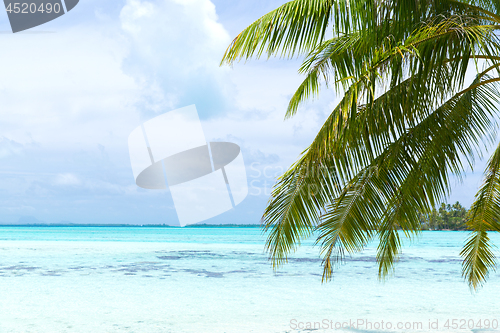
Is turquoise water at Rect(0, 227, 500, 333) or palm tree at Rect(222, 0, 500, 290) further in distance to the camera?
turquoise water at Rect(0, 227, 500, 333)

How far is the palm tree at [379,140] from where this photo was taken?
3984 millimetres

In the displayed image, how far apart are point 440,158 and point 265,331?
525 cm

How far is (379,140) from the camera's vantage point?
4586 mm

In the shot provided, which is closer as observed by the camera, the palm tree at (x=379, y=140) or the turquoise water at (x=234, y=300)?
the palm tree at (x=379, y=140)

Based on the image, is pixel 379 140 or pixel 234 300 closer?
pixel 379 140

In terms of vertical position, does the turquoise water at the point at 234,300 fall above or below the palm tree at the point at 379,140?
below

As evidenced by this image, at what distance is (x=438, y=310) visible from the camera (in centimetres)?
1023

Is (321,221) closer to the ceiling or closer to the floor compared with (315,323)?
closer to the ceiling

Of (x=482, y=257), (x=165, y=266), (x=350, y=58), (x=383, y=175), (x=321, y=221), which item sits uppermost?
(x=350, y=58)

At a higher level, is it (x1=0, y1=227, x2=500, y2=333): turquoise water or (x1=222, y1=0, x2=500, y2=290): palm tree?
(x1=222, y1=0, x2=500, y2=290): palm tree

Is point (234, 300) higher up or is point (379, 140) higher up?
point (379, 140)

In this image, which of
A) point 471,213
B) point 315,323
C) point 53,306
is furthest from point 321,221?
point 53,306

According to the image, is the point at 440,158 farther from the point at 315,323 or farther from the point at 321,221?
the point at 315,323

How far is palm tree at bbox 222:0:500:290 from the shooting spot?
3.98 meters
